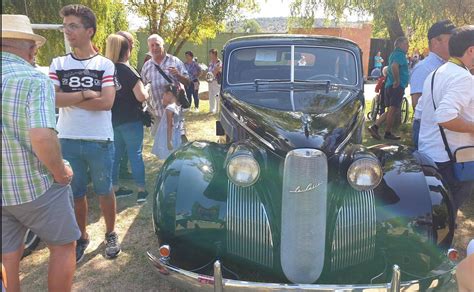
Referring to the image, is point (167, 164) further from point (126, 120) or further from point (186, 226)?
point (126, 120)

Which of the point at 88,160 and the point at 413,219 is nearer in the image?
the point at 413,219

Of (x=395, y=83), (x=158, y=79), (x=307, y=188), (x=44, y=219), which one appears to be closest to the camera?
(x=44, y=219)

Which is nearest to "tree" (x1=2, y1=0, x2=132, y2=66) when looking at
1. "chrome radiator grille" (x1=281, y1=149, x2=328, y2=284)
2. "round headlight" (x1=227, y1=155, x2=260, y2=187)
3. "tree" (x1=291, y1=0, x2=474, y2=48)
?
"tree" (x1=291, y1=0, x2=474, y2=48)

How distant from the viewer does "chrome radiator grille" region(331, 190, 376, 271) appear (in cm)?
254

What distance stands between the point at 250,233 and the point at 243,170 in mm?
398

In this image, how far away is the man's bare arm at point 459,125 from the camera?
2756 mm

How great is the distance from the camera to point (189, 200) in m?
2.62

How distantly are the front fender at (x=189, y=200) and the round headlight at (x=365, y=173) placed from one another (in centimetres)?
84

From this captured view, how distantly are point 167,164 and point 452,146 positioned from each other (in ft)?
6.96

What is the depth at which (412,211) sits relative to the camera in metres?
2.58

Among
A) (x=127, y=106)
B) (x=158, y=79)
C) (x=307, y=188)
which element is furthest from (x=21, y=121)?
(x=158, y=79)

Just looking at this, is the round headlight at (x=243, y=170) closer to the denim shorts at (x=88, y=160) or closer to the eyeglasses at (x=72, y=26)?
the denim shorts at (x=88, y=160)

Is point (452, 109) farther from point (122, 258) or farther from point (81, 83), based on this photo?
point (122, 258)

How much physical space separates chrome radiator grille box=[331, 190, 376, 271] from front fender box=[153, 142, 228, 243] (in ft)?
2.42
